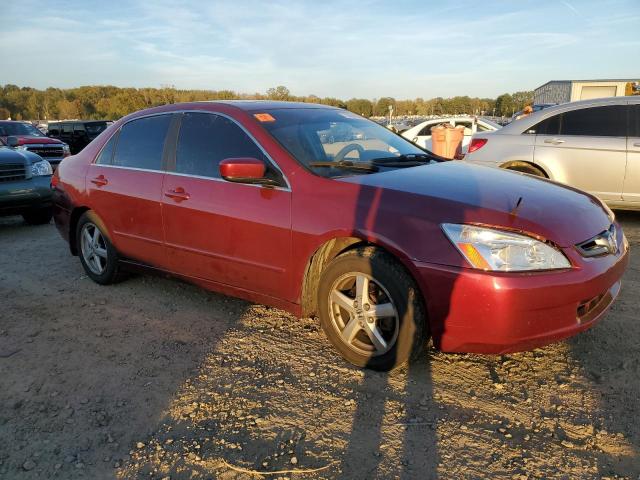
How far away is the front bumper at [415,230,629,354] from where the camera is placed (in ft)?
8.29

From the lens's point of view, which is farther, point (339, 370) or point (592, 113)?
point (592, 113)

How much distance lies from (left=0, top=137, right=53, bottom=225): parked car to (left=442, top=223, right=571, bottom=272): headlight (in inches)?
260

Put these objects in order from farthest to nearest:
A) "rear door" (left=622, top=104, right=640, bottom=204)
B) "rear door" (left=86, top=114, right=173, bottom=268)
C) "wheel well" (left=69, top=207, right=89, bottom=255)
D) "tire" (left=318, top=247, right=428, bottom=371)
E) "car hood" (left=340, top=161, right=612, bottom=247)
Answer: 1. "rear door" (left=622, top=104, right=640, bottom=204)
2. "wheel well" (left=69, top=207, right=89, bottom=255)
3. "rear door" (left=86, top=114, right=173, bottom=268)
4. "tire" (left=318, top=247, right=428, bottom=371)
5. "car hood" (left=340, top=161, right=612, bottom=247)

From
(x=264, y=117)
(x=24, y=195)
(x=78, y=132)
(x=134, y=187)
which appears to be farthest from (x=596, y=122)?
(x=78, y=132)

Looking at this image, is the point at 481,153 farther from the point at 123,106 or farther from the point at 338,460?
the point at 123,106

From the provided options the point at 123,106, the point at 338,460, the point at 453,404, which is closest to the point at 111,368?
the point at 338,460

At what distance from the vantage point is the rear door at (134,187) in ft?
13.2

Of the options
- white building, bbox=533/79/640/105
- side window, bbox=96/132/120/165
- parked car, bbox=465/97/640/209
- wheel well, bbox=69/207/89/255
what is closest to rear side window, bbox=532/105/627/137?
parked car, bbox=465/97/640/209

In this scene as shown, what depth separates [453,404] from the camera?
105 inches

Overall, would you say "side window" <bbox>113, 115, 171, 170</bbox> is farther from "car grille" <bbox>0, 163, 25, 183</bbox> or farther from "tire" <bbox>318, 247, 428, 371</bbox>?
"car grille" <bbox>0, 163, 25, 183</bbox>

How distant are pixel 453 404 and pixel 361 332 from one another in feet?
2.23

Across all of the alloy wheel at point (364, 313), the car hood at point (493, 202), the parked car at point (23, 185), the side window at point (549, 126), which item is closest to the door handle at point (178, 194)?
the car hood at point (493, 202)

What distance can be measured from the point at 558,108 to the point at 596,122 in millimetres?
492

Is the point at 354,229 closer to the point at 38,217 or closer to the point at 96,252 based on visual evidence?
the point at 96,252
